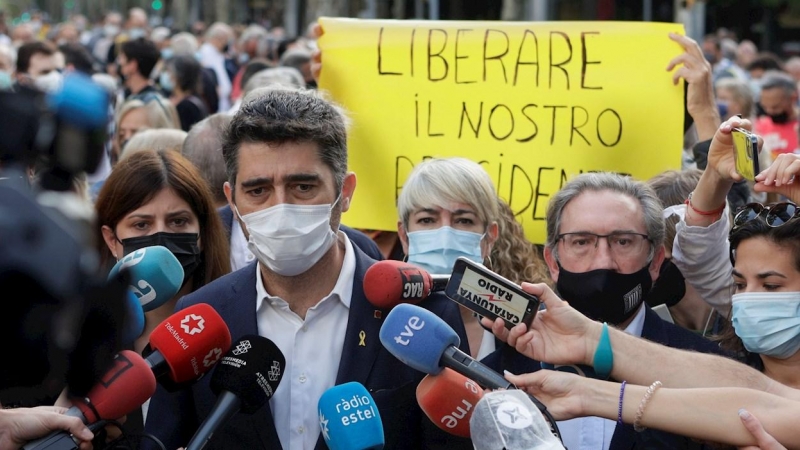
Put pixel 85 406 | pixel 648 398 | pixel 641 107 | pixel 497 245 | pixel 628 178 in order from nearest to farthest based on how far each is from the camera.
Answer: pixel 85 406, pixel 648 398, pixel 628 178, pixel 497 245, pixel 641 107

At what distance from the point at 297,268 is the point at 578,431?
1007mm

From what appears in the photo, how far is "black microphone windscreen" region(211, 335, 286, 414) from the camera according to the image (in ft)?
9.16

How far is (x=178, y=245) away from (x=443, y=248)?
102 centimetres

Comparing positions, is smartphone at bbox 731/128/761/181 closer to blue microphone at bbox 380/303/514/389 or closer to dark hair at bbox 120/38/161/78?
blue microphone at bbox 380/303/514/389

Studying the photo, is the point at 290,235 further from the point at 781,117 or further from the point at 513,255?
the point at 781,117

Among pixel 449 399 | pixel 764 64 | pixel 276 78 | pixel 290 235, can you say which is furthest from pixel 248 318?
pixel 764 64

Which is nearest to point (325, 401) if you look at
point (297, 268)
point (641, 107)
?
point (297, 268)

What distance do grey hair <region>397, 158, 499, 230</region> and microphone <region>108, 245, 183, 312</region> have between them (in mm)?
1501

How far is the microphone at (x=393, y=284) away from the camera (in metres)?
3.13

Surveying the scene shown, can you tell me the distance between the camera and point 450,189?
4.46 meters

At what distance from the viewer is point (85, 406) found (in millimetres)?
2537

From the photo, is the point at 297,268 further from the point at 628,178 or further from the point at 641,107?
the point at 641,107

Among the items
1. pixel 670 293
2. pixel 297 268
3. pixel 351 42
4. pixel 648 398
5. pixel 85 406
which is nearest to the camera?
pixel 85 406

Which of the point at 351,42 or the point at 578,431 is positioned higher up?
the point at 351,42
